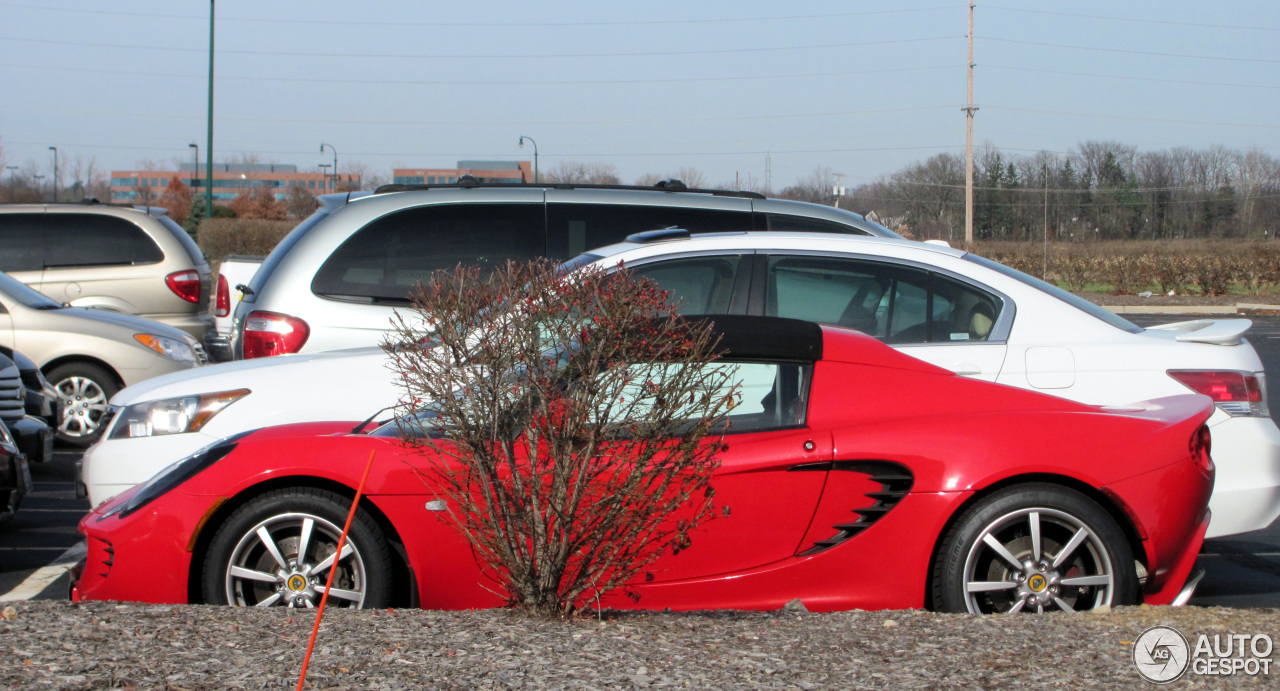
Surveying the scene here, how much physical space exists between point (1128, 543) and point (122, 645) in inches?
138

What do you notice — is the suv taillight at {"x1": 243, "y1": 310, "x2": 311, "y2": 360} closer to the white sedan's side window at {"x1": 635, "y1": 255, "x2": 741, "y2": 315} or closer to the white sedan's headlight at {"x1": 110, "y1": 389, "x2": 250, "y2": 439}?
the white sedan's headlight at {"x1": 110, "y1": 389, "x2": 250, "y2": 439}

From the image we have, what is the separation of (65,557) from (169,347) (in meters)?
4.12

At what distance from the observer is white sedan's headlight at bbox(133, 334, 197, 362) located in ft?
31.8

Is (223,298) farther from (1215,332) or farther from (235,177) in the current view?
(235,177)

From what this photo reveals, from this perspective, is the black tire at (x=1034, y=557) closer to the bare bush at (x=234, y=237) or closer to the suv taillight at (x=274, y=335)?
the suv taillight at (x=274, y=335)

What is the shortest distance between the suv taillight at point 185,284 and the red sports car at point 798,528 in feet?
26.3

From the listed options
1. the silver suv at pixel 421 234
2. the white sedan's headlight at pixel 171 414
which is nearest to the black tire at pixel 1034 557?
the silver suv at pixel 421 234

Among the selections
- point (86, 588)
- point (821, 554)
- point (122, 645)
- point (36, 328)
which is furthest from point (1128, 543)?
point (36, 328)

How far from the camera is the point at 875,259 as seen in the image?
575 cm

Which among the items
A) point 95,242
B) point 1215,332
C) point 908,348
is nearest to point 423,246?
point 908,348

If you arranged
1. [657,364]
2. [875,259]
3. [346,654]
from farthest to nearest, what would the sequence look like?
[875,259] < [657,364] < [346,654]

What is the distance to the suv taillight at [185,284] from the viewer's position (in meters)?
11.6

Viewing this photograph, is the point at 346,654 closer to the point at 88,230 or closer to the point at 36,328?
the point at 36,328

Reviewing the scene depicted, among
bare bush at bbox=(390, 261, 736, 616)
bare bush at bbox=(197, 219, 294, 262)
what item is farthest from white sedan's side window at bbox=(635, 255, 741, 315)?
bare bush at bbox=(197, 219, 294, 262)
